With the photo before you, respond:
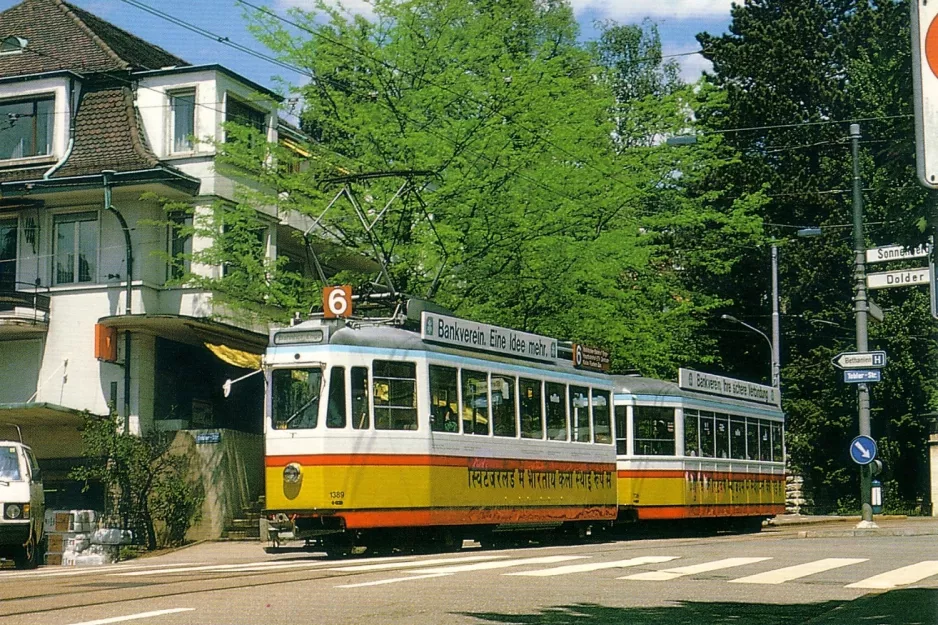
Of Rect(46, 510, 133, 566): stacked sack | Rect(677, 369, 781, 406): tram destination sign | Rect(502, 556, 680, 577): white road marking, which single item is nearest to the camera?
Rect(502, 556, 680, 577): white road marking

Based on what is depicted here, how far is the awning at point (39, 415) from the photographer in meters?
29.3

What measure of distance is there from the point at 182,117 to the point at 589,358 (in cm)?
1221

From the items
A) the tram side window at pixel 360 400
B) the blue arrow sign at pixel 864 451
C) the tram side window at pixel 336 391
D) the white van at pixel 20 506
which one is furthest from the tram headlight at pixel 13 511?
the blue arrow sign at pixel 864 451

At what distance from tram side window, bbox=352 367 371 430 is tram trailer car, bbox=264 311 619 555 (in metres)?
0.01

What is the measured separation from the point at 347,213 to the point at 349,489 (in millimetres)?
9737

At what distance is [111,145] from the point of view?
33.0 m

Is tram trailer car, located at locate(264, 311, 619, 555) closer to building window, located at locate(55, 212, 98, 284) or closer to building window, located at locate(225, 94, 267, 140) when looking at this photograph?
building window, located at locate(225, 94, 267, 140)

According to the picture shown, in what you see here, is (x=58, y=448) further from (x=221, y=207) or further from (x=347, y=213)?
(x=347, y=213)

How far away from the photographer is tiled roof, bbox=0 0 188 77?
34.6m

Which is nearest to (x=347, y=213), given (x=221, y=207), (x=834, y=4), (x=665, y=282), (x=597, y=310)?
(x=221, y=207)

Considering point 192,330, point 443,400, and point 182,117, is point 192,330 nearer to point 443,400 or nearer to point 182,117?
point 182,117

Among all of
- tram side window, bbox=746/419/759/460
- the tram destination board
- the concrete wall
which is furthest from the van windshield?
tram side window, bbox=746/419/759/460

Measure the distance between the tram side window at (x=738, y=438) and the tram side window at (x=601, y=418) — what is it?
6235mm

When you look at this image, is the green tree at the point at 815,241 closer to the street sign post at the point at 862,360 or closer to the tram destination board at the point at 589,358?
the street sign post at the point at 862,360
